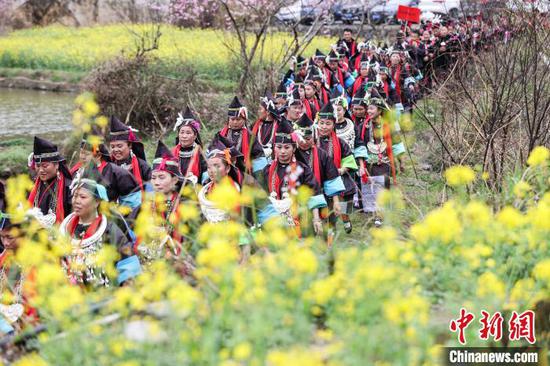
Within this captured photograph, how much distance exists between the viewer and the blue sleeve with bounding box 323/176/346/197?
792 cm

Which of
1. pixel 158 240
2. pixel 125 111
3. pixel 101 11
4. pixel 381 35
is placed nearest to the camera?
pixel 158 240

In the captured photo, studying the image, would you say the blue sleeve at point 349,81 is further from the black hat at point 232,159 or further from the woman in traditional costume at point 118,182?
the black hat at point 232,159

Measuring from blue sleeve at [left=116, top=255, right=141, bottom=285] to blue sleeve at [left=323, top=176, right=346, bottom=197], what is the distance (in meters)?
2.74

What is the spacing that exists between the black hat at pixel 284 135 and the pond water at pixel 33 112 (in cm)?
Result: 1021

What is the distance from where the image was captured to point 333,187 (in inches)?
313

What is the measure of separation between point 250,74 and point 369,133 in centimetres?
474

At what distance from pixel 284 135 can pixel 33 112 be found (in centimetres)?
1378

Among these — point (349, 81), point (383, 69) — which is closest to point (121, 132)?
point (383, 69)

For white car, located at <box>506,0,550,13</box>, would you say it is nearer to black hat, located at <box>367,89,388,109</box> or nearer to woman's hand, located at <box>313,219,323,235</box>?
black hat, located at <box>367,89,388,109</box>

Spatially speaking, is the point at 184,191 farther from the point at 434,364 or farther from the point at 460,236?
the point at 434,364

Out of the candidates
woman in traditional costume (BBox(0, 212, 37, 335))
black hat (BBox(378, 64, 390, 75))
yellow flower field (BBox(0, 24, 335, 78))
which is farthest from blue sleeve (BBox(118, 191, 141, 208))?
yellow flower field (BBox(0, 24, 335, 78))

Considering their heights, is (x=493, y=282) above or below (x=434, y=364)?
above

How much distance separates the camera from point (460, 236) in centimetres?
415

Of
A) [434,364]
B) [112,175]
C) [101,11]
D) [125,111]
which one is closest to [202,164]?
[112,175]
